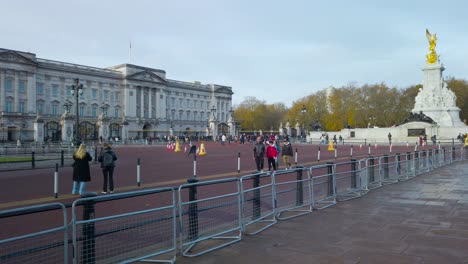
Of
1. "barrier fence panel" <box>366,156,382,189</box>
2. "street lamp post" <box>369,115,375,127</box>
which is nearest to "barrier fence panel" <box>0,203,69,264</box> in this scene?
"barrier fence panel" <box>366,156,382,189</box>

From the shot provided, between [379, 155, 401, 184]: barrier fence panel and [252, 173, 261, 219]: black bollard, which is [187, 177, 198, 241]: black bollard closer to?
[252, 173, 261, 219]: black bollard

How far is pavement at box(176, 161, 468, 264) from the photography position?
5977mm

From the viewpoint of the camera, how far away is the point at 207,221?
7461 millimetres

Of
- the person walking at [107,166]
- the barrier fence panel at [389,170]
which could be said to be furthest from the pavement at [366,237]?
the person walking at [107,166]

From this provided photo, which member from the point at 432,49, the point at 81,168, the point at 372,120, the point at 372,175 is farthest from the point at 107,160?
the point at 372,120

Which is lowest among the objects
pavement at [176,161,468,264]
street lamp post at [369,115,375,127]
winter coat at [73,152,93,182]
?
pavement at [176,161,468,264]

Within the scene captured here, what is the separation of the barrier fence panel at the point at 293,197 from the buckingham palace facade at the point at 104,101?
5063 cm

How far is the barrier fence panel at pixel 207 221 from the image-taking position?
6430mm

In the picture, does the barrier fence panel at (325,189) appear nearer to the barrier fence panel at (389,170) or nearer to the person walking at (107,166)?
the barrier fence panel at (389,170)

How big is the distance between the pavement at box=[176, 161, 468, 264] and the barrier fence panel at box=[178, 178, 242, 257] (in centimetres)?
28

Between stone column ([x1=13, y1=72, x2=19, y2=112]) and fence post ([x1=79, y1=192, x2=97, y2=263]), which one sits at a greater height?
stone column ([x1=13, y1=72, x2=19, y2=112])

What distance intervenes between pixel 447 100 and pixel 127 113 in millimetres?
74817

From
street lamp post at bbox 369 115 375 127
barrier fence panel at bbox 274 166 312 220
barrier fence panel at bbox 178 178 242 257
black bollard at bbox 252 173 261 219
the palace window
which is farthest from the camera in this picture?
street lamp post at bbox 369 115 375 127

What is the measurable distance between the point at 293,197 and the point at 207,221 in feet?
8.70
